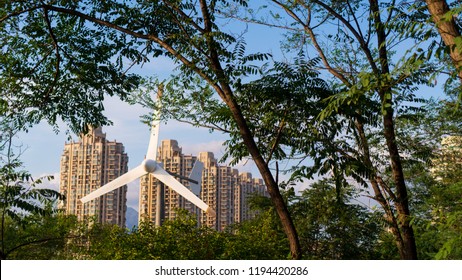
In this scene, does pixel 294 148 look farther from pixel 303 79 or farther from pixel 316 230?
pixel 316 230

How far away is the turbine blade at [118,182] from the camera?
19484 mm

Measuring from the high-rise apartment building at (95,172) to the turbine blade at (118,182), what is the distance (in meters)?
22.4

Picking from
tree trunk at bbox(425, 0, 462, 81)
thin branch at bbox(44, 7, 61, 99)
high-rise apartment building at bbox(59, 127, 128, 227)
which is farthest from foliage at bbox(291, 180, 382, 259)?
high-rise apartment building at bbox(59, 127, 128, 227)

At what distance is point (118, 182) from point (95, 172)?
81.6 feet

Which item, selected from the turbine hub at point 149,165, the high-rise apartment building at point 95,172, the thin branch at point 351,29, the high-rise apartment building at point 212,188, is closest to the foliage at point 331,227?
the thin branch at point 351,29

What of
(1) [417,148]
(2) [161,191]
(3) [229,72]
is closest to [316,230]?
(1) [417,148]

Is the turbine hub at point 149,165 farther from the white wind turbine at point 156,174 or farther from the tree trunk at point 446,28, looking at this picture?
the tree trunk at point 446,28

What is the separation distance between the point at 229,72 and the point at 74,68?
250cm

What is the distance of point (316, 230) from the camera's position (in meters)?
13.6

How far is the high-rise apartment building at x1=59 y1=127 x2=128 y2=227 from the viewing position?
43594 millimetres

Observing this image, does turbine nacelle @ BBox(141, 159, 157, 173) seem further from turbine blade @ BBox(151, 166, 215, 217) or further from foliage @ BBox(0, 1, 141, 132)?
foliage @ BBox(0, 1, 141, 132)

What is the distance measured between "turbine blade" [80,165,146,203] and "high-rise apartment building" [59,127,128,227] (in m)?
22.4

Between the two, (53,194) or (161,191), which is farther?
(161,191)

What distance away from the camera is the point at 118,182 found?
19.8 meters
